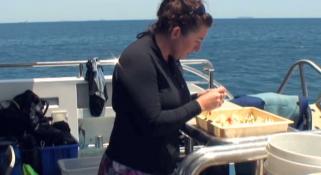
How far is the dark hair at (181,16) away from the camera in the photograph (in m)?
2.13

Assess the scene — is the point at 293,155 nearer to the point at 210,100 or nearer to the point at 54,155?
the point at 210,100

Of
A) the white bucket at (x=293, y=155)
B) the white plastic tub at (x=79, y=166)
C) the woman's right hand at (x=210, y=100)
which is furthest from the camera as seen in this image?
the white plastic tub at (x=79, y=166)

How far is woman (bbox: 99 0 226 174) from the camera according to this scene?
2.06 m

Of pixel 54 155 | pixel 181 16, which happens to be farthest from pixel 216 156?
pixel 54 155

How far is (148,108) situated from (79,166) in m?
1.81

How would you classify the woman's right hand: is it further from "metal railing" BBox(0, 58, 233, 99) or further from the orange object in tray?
"metal railing" BBox(0, 58, 233, 99)

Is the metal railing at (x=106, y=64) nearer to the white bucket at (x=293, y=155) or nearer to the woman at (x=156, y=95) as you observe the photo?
the woman at (x=156, y=95)

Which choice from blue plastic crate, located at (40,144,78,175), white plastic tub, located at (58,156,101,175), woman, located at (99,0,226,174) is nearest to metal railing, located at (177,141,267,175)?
woman, located at (99,0,226,174)

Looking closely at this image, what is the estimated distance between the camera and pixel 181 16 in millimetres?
2125

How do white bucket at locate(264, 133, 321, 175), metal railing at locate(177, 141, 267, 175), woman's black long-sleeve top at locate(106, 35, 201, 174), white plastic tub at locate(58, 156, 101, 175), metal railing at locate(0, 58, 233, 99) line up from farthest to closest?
metal railing at locate(0, 58, 233, 99) → white plastic tub at locate(58, 156, 101, 175) → woman's black long-sleeve top at locate(106, 35, 201, 174) → metal railing at locate(177, 141, 267, 175) → white bucket at locate(264, 133, 321, 175)

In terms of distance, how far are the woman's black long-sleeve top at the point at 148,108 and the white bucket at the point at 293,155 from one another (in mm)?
396

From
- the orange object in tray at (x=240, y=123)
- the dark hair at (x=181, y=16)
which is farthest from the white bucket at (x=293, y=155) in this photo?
the dark hair at (x=181, y=16)

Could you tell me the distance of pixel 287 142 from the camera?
1.91 meters

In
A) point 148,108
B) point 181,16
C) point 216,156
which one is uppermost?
point 181,16
